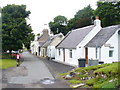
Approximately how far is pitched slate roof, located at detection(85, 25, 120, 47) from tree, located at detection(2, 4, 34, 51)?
12.8 metres

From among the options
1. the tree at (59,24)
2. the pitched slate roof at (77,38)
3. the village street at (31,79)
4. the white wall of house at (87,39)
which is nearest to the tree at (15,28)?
the pitched slate roof at (77,38)

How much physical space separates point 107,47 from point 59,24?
39.6 meters

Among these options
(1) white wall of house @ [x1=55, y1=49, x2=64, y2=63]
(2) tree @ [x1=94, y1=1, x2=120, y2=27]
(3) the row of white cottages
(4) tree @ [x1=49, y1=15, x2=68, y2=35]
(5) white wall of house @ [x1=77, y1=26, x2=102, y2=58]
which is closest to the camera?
(3) the row of white cottages

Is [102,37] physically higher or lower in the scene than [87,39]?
higher

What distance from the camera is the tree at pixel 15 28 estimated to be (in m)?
29.4

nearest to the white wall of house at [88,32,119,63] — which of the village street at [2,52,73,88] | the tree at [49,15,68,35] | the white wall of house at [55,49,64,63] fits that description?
the village street at [2,52,73,88]

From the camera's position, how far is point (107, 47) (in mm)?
21047

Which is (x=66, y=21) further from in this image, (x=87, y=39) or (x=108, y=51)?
(x=108, y=51)

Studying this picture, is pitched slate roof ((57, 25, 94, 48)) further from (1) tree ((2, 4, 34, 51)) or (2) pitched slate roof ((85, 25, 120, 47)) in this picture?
(1) tree ((2, 4, 34, 51))

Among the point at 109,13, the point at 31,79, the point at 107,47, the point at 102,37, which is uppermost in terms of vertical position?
the point at 109,13

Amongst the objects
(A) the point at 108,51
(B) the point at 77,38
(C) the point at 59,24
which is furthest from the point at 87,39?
(C) the point at 59,24

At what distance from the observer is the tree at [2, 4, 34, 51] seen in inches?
1156

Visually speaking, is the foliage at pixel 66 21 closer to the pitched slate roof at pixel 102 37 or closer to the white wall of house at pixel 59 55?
the white wall of house at pixel 59 55

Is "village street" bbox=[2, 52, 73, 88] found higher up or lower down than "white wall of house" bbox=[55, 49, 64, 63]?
lower down
